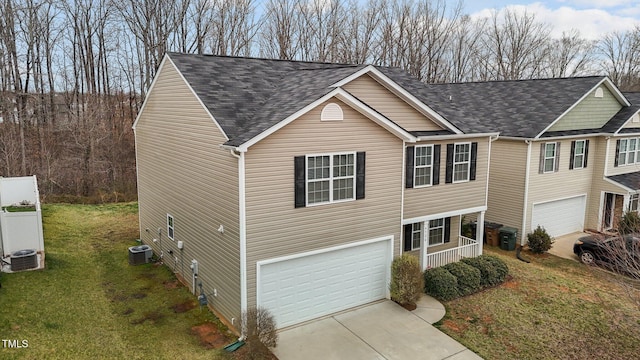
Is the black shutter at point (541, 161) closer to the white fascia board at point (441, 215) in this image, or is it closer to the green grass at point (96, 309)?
the white fascia board at point (441, 215)

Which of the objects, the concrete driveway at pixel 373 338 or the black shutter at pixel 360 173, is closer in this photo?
the concrete driveway at pixel 373 338

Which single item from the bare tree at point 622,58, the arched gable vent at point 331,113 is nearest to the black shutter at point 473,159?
the arched gable vent at point 331,113

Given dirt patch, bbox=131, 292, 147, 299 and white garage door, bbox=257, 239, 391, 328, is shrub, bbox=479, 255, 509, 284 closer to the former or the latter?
white garage door, bbox=257, 239, 391, 328

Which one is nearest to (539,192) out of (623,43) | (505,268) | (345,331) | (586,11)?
(505,268)

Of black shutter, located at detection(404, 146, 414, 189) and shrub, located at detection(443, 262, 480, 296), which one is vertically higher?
black shutter, located at detection(404, 146, 414, 189)

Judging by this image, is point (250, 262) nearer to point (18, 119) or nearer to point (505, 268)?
point (505, 268)

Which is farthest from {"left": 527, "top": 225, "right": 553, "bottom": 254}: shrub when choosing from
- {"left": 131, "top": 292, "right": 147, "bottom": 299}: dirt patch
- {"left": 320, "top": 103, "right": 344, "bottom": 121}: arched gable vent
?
{"left": 131, "top": 292, "right": 147, "bottom": 299}: dirt patch

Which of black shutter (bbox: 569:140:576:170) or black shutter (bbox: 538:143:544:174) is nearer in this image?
black shutter (bbox: 538:143:544:174)
